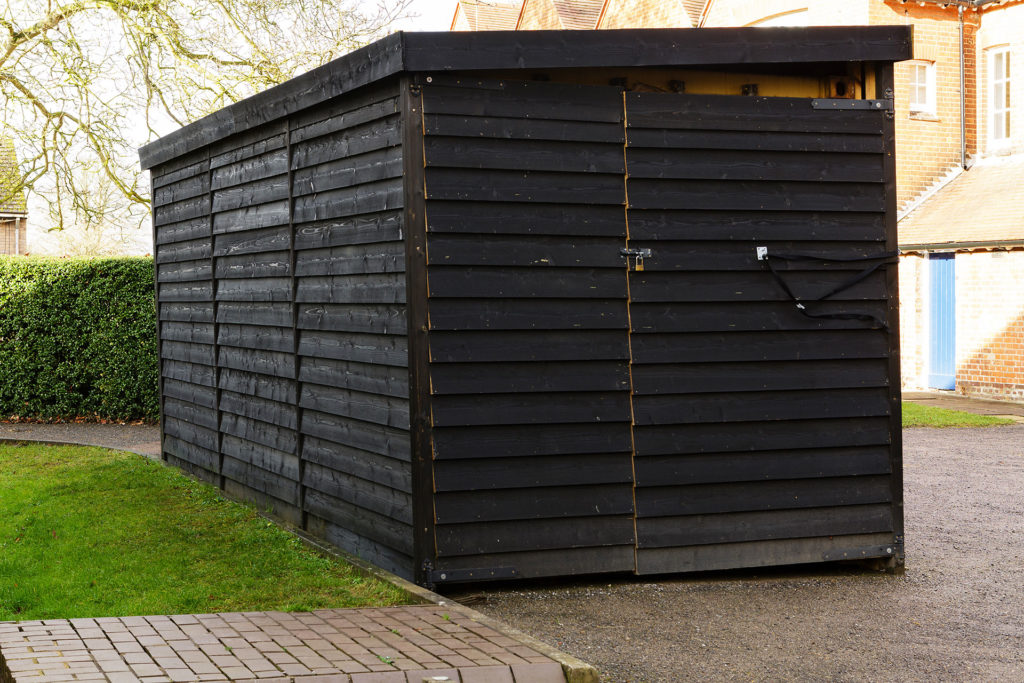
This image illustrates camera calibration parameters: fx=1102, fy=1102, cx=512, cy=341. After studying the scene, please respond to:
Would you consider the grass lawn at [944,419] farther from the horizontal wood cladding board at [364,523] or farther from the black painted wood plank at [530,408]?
the horizontal wood cladding board at [364,523]

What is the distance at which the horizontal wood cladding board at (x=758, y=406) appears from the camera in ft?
22.1

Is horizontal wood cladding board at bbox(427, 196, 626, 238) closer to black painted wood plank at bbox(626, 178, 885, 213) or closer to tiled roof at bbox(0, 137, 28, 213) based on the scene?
black painted wood plank at bbox(626, 178, 885, 213)

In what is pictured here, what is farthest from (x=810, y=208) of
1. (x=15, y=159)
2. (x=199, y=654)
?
(x=15, y=159)

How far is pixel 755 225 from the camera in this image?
691 cm

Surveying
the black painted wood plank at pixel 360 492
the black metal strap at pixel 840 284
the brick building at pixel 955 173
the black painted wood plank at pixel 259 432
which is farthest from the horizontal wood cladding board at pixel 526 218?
the brick building at pixel 955 173

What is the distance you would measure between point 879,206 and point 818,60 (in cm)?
104

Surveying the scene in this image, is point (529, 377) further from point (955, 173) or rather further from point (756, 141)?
point (955, 173)

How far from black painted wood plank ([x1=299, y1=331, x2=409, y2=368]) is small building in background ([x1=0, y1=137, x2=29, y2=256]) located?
1435 centimetres

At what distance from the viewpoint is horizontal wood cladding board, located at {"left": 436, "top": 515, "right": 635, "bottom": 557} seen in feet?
20.8

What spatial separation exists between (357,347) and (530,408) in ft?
4.16

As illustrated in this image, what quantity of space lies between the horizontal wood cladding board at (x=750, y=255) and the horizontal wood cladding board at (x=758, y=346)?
0.41 metres

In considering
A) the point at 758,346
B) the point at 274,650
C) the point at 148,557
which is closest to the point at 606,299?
the point at 758,346

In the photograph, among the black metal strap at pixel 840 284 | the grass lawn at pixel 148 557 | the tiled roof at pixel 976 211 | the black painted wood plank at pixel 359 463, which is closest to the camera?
the grass lawn at pixel 148 557

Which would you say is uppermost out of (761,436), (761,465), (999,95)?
(999,95)
